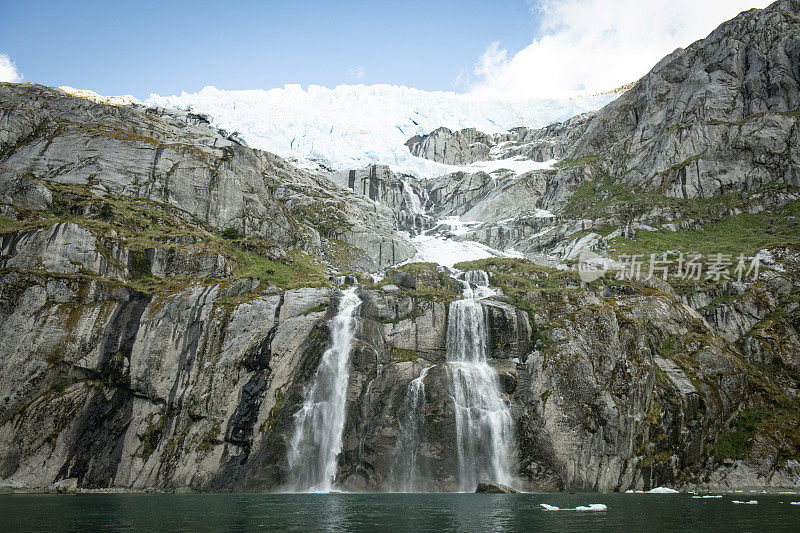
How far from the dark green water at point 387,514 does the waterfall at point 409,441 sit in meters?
8.26

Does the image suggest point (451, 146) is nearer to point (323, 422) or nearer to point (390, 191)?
point (390, 191)

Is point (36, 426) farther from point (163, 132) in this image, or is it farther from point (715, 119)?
point (715, 119)

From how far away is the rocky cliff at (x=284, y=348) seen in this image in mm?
45906

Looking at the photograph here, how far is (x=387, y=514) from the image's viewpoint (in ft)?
91.7

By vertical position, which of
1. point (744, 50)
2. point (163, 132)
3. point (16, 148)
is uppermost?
point (744, 50)

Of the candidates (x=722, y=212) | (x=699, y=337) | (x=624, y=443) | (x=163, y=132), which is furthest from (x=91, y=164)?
(x=722, y=212)

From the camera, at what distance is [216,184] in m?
81.3

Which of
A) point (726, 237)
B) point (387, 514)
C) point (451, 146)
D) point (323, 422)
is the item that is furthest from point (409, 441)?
point (451, 146)

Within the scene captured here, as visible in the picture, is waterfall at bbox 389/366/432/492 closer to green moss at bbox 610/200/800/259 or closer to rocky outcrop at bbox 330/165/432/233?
green moss at bbox 610/200/800/259

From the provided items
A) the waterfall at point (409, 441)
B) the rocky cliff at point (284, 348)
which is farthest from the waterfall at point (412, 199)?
the waterfall at point (409, 441)

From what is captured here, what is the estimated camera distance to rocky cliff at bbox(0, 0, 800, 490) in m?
45.9

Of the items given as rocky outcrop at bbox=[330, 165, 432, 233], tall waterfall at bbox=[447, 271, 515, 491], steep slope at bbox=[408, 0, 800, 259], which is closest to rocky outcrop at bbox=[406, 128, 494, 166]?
rocky outcrop at bbox=[330, 165, 432, 233]

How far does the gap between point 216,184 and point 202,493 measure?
172ft

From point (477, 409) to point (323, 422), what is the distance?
1543 cm
